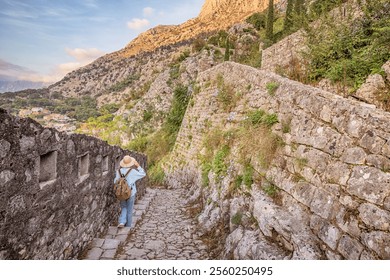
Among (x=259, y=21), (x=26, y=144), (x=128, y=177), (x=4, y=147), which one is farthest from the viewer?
(x=259, y=21)

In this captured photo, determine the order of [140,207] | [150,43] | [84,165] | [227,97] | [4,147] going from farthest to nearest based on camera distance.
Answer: [150,43], [227,97], [140,207], [84,165], [4,147]

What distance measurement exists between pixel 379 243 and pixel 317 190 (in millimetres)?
1048

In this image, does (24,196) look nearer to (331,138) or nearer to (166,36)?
(331,138)

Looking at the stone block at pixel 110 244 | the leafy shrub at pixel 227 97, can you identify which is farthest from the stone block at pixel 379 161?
the leafy shrub at pixel 227 97

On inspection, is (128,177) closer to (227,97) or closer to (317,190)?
(317,190)

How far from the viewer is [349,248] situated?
2.84 meters

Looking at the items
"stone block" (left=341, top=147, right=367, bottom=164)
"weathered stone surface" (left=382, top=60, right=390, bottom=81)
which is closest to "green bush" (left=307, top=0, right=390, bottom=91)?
"weathered stone surface" (left=382, top=60, right=390, bottom=81)

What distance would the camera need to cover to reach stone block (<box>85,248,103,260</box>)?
4055 mm

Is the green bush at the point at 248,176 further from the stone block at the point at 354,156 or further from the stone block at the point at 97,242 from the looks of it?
the stone block at the point at 97,242

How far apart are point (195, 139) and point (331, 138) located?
8320mm

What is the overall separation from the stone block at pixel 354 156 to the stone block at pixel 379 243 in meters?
0.86

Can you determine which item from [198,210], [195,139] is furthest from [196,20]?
[198,210]

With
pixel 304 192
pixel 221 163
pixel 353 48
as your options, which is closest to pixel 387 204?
pixel 304 192

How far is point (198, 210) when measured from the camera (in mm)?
7191
